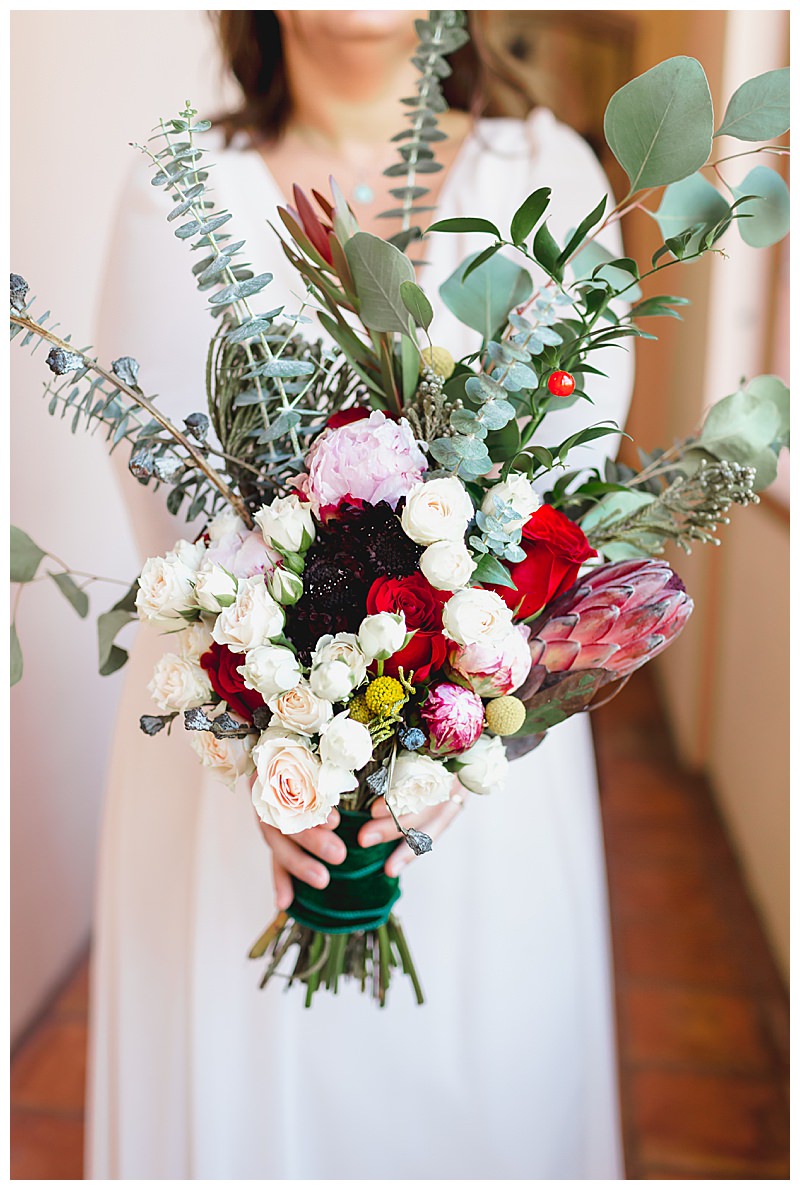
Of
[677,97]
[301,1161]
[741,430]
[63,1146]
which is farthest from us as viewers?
[63,1146]

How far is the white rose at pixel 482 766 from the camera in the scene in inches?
24.7

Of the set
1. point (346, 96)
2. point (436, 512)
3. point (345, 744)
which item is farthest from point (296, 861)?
point (346, 96)

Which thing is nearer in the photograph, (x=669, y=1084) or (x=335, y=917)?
(x=335, y=917)

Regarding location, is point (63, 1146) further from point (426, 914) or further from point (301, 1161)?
point (426, 914)

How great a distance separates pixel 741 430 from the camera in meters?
0.73

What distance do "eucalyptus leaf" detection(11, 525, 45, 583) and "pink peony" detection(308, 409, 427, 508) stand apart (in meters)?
0.33

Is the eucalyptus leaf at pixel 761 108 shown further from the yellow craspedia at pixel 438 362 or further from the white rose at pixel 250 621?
the white rose at pixel 250 621

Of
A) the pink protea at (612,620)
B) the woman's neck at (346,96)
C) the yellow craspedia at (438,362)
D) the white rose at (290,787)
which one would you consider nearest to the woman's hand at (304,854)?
the white rose at (290,787)

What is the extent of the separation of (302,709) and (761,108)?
0.49 meters

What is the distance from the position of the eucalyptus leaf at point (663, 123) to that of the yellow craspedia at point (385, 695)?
35cm

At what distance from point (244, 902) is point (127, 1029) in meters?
0.22

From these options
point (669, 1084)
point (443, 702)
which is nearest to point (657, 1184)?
point (669, 1084)

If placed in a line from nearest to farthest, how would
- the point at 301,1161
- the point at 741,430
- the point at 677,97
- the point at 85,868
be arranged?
the point at 677,97 → the point at 741,430 → the point at 301,1161 → the point at 85,868

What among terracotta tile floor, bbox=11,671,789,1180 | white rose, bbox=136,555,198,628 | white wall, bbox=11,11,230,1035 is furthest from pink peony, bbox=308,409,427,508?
terracotta tile floor, bbox=11,671,789,1180
